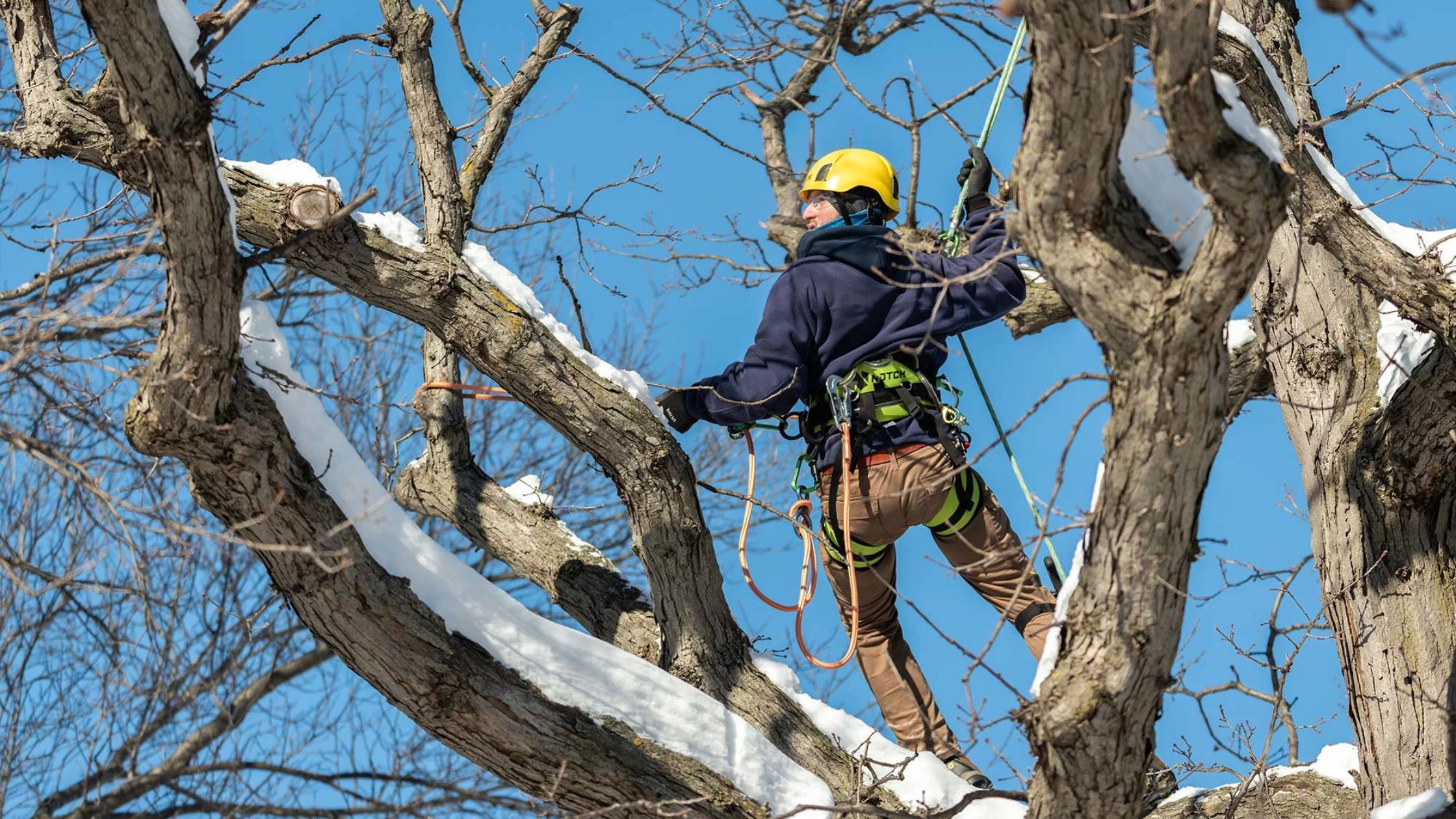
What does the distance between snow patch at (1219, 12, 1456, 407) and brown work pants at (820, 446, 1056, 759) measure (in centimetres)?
129

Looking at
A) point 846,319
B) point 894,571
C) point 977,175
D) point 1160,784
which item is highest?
point 977,175

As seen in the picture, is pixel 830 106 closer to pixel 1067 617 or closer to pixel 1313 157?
pixel 1313 157

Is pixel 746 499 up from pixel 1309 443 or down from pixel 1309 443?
down

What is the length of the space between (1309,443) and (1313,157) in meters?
0.93

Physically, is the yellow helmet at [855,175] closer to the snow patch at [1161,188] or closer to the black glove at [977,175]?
the black glove at [977,175]

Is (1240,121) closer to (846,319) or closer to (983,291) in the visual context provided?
(983,291)

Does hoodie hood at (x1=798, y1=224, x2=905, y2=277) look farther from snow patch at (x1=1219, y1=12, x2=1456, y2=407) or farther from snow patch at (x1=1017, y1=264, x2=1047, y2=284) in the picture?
snow patch at (x1=1017, y1=264, x2=1047, y2=284)

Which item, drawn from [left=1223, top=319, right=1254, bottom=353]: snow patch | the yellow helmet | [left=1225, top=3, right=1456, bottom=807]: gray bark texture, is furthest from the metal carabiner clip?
[left=1223, top=319, right=1254, bottom=353]: snow patch

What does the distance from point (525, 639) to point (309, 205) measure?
5.29 feet

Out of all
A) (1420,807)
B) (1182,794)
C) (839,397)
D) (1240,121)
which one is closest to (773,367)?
(839,397)

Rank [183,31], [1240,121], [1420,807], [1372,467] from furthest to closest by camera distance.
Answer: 1. [1372,467]
2. [1420,807]
3. [183,31]
4. [1240,121]

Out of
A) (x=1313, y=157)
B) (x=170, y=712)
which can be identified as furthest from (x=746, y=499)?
(x=170, y=712)

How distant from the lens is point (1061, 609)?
3.19 metres

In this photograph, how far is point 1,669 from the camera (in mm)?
9320
